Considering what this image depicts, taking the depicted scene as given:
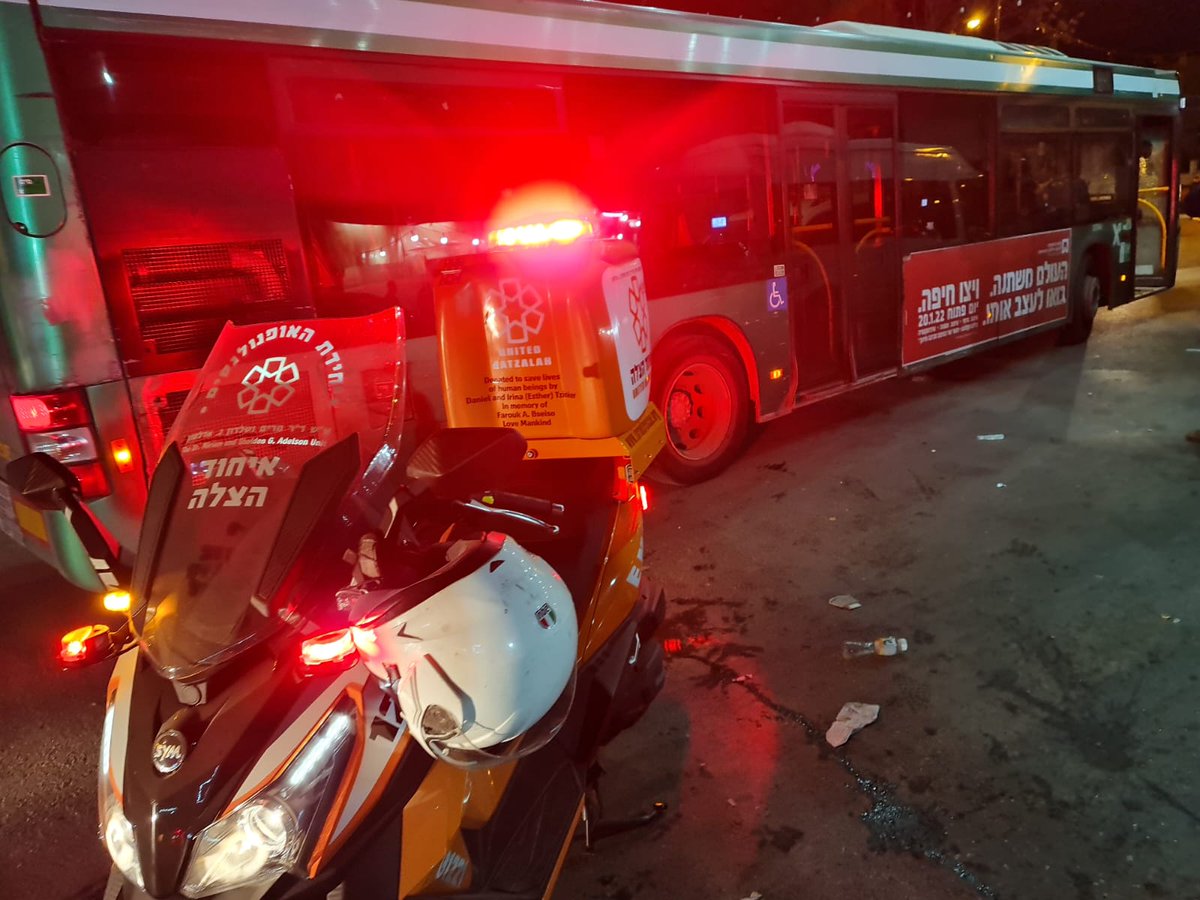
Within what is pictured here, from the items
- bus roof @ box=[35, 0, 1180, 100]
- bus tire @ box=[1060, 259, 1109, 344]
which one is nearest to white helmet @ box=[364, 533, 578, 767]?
bus roof @ box=[35, 0, 1180, 100]

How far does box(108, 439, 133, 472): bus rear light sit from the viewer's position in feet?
12.5

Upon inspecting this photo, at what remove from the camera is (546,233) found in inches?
136

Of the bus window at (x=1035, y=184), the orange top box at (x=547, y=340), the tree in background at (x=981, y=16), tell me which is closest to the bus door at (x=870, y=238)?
the bus window at (x=1035, y=184)

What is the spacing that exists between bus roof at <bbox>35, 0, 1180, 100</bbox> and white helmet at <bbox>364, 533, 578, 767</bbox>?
11.1 feet

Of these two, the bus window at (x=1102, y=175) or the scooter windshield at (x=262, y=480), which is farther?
the bus window at (x=1102, y=175)

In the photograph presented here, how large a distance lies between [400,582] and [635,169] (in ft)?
14.8

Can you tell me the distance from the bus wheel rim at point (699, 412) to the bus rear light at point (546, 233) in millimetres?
2886

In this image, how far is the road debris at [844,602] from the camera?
4246 millimetres

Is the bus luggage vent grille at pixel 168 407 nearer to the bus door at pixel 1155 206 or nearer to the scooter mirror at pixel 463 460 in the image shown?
the scooter mirror at pixel 463 460

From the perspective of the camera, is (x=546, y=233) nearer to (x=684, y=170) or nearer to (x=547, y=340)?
(x=547, y=340)

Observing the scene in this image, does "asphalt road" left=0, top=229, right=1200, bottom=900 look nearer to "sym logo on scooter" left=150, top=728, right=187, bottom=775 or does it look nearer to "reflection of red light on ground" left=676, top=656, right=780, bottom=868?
"reflection of red light on ground" left=676, top=656, right=780, bottom=868

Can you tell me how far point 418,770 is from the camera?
1791 mm

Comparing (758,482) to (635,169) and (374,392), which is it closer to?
(635,169)

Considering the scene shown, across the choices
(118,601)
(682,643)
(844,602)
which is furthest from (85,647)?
(844,602)
